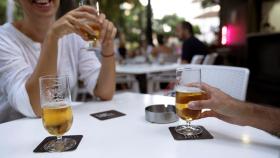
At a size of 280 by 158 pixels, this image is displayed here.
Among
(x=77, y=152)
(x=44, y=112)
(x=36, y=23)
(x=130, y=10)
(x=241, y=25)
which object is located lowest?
(x=77, y=152)

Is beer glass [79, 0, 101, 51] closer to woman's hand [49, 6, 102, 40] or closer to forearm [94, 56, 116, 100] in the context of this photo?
woman's hand [49, 6, 102, 40]

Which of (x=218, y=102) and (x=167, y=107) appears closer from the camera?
(x=218, y=102)

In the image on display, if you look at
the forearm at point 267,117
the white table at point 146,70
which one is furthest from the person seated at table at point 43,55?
the white table at point 146,70

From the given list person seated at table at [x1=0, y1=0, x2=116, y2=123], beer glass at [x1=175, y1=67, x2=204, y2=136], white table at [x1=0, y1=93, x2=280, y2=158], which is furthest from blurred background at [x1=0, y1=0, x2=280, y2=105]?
beer glass at [x1=175, y1=67, x2=204, y2=136]

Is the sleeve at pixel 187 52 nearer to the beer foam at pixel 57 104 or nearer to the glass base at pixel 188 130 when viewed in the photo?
the glass base at pixel 188 130

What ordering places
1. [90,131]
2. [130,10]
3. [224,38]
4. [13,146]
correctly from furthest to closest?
[130,10]
[224,38]
[90,131]
[13,146]

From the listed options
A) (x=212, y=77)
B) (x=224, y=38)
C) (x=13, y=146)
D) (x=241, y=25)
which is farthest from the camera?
(x=224, y=38)

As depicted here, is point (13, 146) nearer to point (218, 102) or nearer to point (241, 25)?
point (218, 102)

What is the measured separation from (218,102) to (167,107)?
35cm

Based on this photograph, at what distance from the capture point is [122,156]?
82cm

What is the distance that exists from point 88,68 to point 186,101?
916 millimetres

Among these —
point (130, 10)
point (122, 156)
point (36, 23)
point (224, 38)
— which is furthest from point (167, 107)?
point (130, 10)

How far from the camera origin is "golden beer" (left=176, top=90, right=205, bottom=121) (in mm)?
951

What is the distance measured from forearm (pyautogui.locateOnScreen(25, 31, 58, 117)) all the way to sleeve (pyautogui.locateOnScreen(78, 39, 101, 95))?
42 cm
